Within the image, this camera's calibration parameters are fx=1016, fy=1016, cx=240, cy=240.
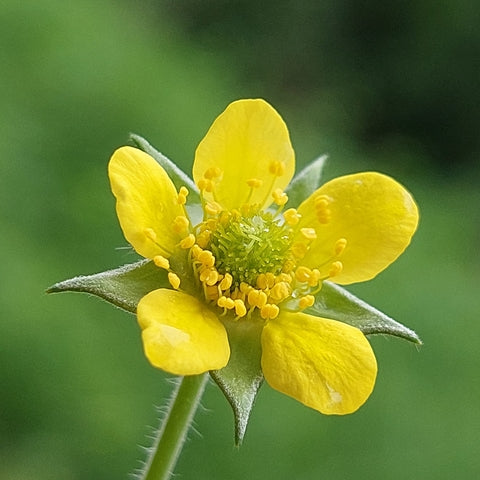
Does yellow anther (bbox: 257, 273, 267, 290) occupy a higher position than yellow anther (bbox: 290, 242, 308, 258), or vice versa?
yellow anther (bbox: 290, 242, 308, 258)

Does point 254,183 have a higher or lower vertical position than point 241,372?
higher

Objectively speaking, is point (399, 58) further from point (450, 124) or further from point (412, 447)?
point (412, 447)

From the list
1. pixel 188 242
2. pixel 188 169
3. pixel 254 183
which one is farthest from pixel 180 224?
pixel 188 169

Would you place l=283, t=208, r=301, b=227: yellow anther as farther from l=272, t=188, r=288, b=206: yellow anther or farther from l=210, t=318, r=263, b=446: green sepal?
l=210, t=318, r=263, b=446: green sepal

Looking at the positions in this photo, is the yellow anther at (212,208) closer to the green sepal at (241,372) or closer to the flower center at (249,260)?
the flower center at (249,260)

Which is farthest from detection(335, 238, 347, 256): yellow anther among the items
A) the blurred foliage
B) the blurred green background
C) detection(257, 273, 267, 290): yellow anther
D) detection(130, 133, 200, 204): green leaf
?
the blurred foliage

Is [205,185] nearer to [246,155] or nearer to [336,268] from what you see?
[246,155]
